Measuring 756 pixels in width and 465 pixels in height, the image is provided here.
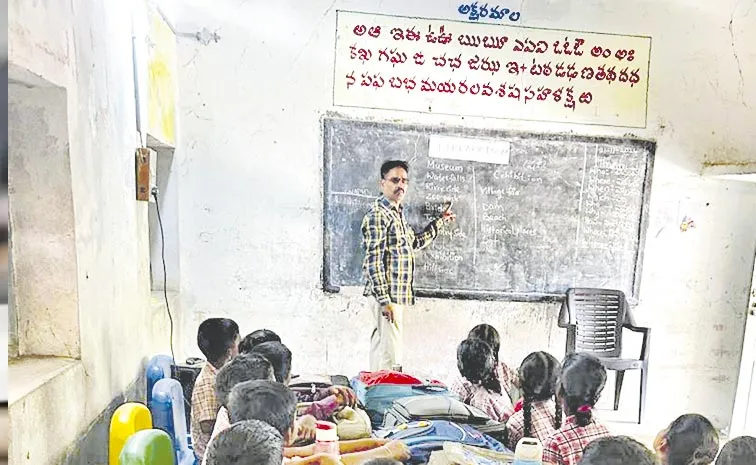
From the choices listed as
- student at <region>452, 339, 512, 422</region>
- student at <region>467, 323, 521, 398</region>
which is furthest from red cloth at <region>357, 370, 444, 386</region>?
student at <region>467, 323, 521, 398</region>

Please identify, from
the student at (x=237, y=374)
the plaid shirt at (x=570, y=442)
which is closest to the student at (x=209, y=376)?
the student at (x=237, y=374)

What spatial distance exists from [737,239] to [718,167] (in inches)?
18.5

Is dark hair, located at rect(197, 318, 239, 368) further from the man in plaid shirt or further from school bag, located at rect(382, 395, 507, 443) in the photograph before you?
the man in plaid shirt

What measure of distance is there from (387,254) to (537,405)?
1.45 meters

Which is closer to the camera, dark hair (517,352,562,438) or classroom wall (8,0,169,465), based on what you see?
classroom wall (8,0,169,465)

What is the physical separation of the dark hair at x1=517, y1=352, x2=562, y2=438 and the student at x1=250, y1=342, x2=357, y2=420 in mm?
557

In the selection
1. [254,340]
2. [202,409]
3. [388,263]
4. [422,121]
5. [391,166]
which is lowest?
[202,409]

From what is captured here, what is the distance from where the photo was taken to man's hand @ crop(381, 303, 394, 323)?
3.38 metres

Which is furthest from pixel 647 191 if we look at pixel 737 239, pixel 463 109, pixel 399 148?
pixel 399 148

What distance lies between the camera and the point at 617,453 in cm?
132

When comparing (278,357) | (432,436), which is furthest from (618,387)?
(278,357)

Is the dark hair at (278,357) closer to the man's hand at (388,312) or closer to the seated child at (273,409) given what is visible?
the seated child at (273,409)

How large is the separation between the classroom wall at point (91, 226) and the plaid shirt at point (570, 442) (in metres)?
1.29

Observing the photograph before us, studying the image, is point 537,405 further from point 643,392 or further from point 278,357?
point 643,392
